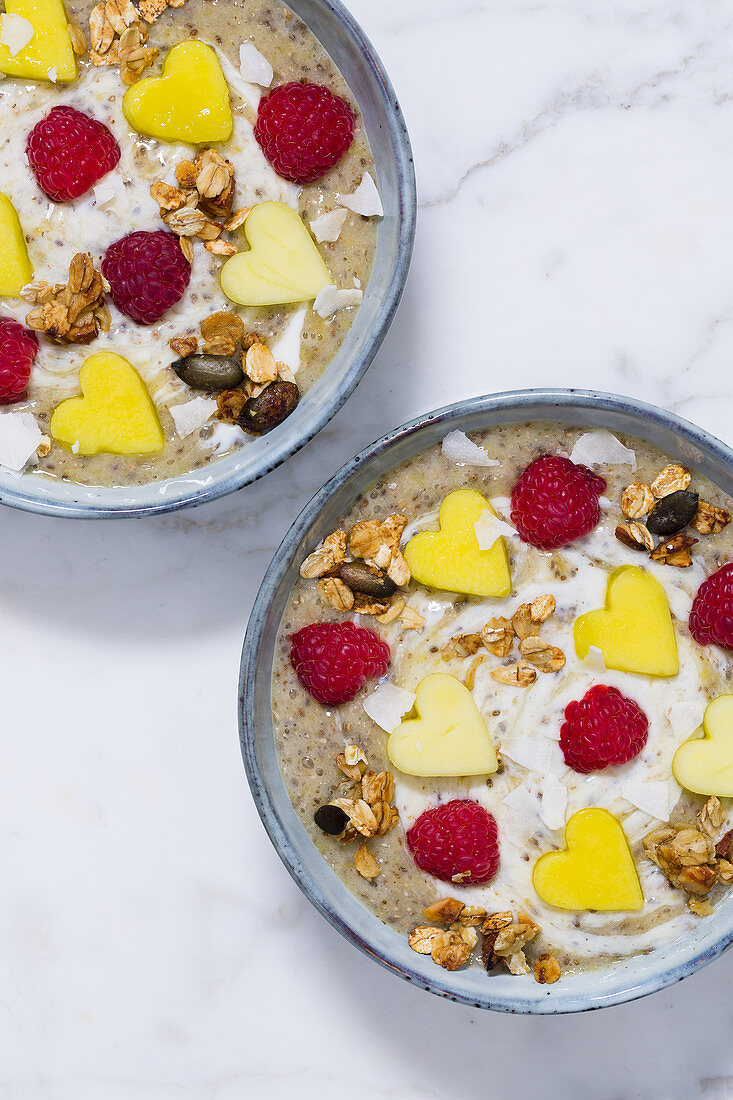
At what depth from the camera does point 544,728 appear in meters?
1.15

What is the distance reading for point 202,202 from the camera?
1.14 metres

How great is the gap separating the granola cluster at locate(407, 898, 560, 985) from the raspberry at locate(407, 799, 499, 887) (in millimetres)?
42

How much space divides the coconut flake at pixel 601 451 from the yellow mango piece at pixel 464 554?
126 millimetres

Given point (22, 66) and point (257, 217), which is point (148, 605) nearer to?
point (257, 217)

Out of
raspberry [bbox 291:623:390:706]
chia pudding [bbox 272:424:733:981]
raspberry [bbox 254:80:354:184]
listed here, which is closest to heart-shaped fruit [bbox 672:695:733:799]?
chia pudding [bbox 272:424:733:981]

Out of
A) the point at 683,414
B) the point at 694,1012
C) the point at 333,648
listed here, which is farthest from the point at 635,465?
the point at 694,1012

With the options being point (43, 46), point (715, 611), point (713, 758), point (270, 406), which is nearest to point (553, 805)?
point (713, 758)

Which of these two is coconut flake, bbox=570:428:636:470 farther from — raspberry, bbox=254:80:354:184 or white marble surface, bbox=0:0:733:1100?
raspberry, bbox=254:80:354:184

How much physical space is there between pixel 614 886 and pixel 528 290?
772 millimetres

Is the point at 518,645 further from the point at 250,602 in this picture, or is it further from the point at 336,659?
the point at 250,602

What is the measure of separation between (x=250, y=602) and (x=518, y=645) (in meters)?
0.40

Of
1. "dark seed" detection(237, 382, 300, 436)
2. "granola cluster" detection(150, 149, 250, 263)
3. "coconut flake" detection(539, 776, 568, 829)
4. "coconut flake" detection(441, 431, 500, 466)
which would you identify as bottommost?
"coconut flake" detection(539, 776, 568, 829)

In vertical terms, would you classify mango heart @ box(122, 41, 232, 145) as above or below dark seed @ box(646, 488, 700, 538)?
above

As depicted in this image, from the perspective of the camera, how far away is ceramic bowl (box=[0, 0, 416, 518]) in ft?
3.53
